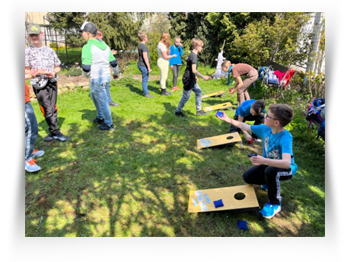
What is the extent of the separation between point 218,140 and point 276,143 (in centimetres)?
183

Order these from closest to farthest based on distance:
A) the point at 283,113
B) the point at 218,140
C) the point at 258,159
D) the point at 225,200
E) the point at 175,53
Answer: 1. the point at 258,159
2. the point at 283,113
3. the point at 225,200
4. the point at 218,140
5. the point at 175,53

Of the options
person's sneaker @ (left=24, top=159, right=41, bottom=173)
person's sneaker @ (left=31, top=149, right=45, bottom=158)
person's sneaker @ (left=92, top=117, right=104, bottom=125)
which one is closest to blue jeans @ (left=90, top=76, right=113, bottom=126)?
person's sneaker @ (left=92, top=117, right=104, bottom=125)

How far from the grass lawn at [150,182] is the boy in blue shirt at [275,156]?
0.30 meters

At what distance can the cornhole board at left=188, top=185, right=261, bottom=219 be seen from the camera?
2896 millimetres

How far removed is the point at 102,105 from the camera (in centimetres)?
495

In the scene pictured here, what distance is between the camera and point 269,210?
115 inches

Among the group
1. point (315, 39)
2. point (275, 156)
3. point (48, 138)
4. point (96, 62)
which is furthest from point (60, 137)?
point (315, 39)

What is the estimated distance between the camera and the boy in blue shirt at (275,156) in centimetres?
262

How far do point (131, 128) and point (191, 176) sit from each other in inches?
88.5

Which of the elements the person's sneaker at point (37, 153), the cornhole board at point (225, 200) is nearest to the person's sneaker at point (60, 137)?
the person's sneaker at point (37, 153)

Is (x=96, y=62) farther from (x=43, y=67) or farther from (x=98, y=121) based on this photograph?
(x=98, y=121)

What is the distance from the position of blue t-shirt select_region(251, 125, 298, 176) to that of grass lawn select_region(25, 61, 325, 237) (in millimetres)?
730

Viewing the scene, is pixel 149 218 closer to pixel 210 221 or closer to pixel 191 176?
pixel 210 221

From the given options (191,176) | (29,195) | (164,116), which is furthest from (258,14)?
(29,195)
